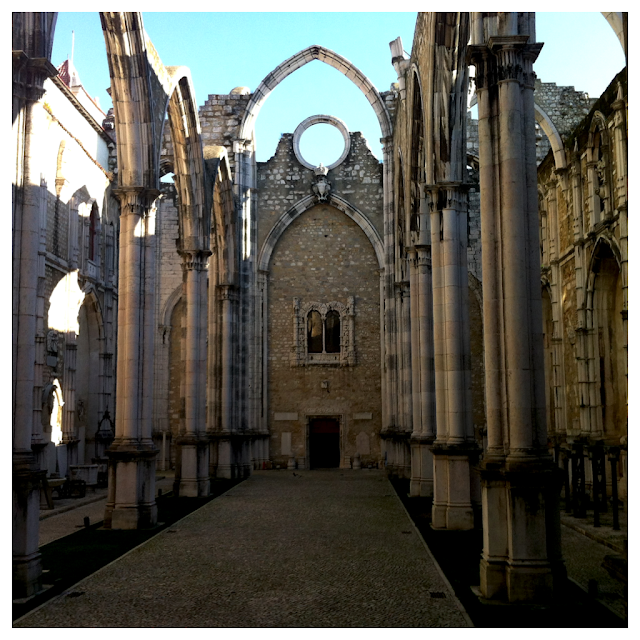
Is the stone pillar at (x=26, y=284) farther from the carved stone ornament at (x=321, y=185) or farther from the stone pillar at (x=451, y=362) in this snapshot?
the carved stone ornament at (x=321, y=185)

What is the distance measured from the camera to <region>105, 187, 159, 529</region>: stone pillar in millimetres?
12328

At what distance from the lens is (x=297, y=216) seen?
Answer: 1078 inches

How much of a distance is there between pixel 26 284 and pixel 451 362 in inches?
271

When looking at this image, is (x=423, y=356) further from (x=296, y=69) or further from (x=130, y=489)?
(x=296, y=69)

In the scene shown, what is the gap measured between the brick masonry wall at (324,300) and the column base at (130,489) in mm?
13936

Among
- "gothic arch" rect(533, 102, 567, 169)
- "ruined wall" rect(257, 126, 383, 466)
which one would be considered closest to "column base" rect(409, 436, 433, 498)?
"gothic arch" rect(533, 102, 567, 169)

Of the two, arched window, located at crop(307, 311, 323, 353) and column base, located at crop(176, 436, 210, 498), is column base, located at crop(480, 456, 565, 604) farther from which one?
arched window, located at crop(307, 311, 323, 353)

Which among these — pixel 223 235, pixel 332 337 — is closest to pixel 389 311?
pixel 332 337

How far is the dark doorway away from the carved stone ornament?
8.02 metres

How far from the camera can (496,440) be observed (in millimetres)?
7578

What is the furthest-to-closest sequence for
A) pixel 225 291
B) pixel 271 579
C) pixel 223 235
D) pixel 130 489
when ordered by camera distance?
pixel 223 235 < pixel 225 291 < pixel 130 489 < pixel 271 579

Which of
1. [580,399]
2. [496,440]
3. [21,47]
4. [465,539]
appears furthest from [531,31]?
[580,399]

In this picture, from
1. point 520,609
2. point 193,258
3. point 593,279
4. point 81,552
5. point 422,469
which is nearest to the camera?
point 520,609

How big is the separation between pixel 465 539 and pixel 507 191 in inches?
215
